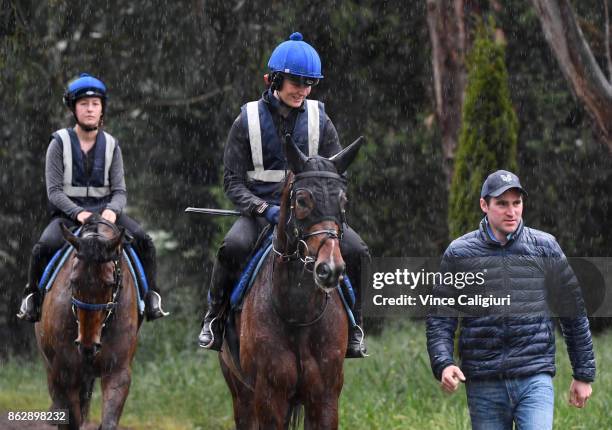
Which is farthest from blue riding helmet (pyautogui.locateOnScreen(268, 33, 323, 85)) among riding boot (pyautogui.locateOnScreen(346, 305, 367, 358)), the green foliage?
the green foliage

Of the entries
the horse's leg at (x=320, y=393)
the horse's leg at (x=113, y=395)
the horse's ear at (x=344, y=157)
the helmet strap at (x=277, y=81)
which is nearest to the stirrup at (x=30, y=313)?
the horse's leg at (x=113, y=395)

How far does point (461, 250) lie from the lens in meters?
7.09

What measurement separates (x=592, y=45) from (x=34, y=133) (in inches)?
372

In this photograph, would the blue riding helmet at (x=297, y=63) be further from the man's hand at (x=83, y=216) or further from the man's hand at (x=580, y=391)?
the man's hand at (x=580, y=391)

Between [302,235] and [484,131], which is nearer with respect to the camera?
[302,235]

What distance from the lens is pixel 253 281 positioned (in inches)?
328

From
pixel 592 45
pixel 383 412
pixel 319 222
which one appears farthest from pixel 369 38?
pixel 319 222

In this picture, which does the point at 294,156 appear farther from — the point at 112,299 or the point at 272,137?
the point at 112,299

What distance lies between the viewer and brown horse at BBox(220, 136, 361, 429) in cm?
742

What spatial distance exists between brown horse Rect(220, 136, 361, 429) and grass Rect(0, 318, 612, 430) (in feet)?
13.4

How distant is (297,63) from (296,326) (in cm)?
189

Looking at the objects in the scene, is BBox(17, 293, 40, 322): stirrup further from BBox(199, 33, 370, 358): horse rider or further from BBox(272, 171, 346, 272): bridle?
BBox(272, 171, 346, 272): bridle

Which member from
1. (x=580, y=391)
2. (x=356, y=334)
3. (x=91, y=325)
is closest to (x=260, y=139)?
(x=356, y=334)

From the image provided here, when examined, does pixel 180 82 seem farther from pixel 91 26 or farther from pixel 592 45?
pixel 592 45
